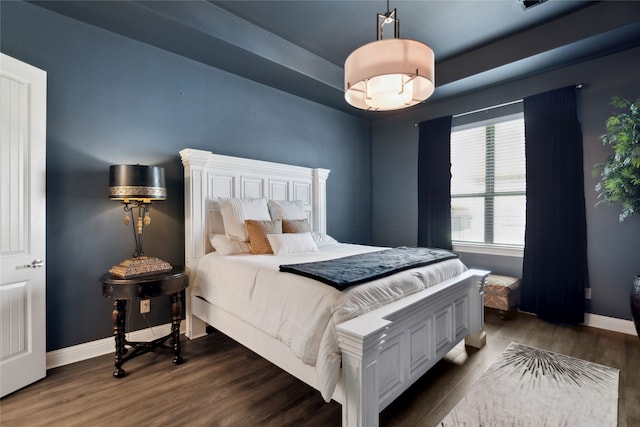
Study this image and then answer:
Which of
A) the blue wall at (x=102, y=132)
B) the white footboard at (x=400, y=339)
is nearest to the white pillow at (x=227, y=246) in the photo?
the blue wall at (x=102, y=132)

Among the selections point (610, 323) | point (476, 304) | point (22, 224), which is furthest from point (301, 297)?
point (610, 323)

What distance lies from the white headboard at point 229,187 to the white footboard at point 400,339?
2032 millimetres

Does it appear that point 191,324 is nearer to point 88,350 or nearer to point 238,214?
point 88,350

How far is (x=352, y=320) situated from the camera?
1526 mm

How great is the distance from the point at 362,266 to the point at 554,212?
8.61ft

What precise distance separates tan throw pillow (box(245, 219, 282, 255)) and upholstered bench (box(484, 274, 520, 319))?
2.47m

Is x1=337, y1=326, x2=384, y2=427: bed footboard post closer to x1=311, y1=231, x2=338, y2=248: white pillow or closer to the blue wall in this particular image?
x1=311, y1=231, x2=338, y2=248: white pillow

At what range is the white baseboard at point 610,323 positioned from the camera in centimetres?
292

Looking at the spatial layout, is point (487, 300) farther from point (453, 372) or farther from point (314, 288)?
point (314, 288)

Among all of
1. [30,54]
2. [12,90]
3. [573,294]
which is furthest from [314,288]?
[573,294]

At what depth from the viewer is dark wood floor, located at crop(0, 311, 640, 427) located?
1.72 metres

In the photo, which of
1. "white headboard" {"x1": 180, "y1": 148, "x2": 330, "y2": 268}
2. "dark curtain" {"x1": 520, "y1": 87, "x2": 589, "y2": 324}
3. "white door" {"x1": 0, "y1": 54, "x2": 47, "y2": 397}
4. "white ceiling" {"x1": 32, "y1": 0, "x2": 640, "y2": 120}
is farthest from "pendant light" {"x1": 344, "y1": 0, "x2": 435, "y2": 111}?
"white door" {"x1": 0, "y1": 54, "x2": 47, "y2": 397}

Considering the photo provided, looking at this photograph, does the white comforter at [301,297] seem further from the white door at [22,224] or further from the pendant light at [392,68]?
the pendant light at [392,68]

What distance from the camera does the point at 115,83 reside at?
2633 millimetres
